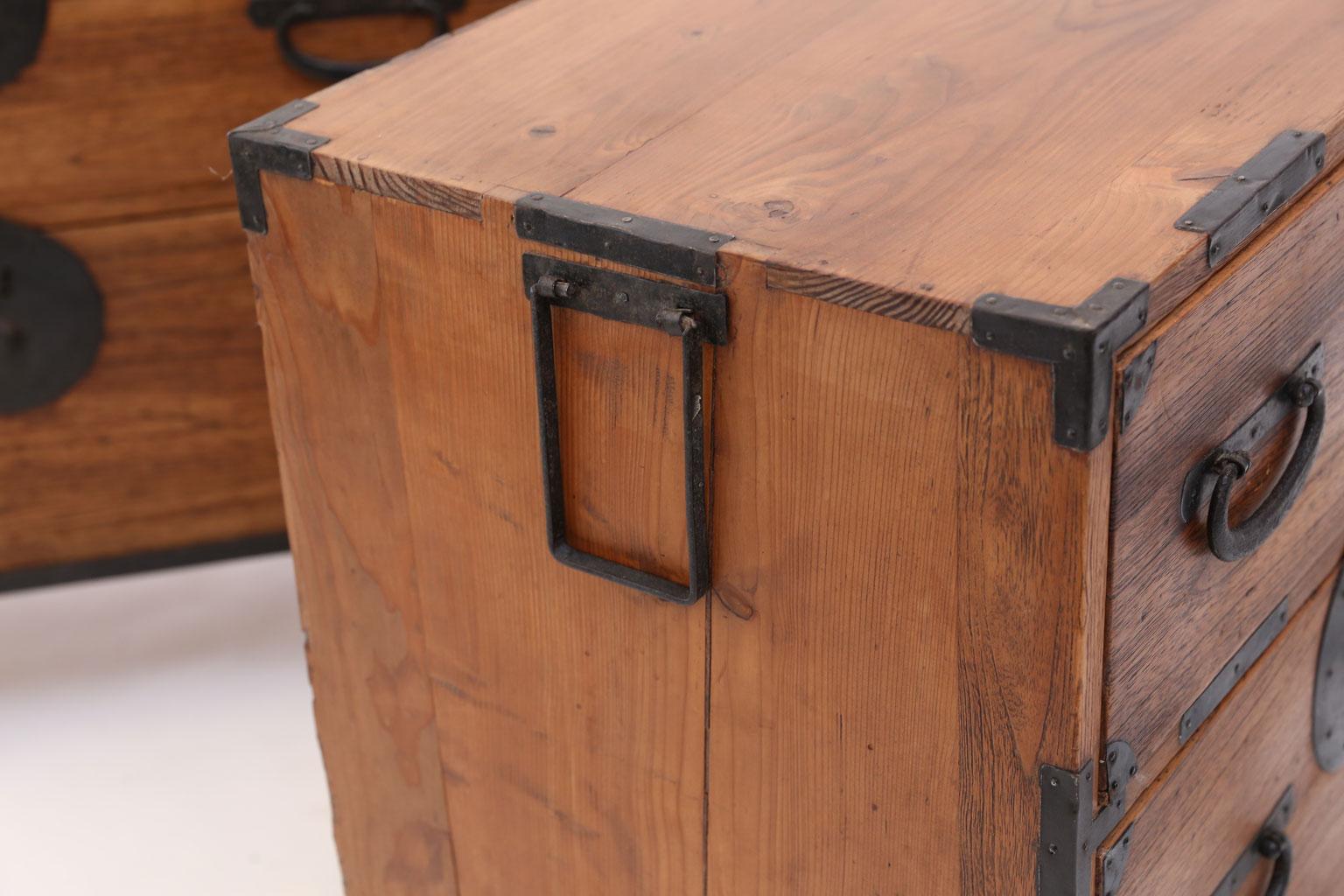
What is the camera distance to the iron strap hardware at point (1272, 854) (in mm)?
1353

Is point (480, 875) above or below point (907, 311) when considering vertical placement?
below

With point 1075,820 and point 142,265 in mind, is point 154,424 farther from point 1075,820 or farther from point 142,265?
point 1075,820

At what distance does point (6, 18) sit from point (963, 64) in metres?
0.96

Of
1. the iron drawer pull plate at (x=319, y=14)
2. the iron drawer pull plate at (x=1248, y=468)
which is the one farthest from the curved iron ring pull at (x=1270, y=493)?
the iron drawer pull plate at (x=319, y=14)

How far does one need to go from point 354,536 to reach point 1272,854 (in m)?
0.75

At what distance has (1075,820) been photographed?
101 cm

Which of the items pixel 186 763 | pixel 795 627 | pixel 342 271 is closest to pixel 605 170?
pixel 342 271

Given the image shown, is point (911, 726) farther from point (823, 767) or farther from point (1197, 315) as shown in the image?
point (1197, 315)

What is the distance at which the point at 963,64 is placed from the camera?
1229 mm

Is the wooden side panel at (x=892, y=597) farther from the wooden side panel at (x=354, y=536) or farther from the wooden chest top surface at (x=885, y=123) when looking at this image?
the wooden side panel at (x=354, y=536)

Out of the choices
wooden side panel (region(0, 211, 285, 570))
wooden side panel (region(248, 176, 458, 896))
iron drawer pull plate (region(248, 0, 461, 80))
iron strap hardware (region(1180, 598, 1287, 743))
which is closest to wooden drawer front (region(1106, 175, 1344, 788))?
iron strap hardware (region(1180, 598, 1287, 743))

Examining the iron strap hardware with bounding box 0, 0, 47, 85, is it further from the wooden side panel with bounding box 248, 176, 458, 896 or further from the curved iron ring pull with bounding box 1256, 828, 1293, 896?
the curved iron ring pull with bounding box 1256, 828, 1293, 896

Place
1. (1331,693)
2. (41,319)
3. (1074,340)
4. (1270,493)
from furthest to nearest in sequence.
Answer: (41,319) < (1331,693) < (1270,493) < (1074,340)

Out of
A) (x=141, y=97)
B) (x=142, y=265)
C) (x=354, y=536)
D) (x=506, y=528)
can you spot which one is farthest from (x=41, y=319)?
(x=506, y=528)
